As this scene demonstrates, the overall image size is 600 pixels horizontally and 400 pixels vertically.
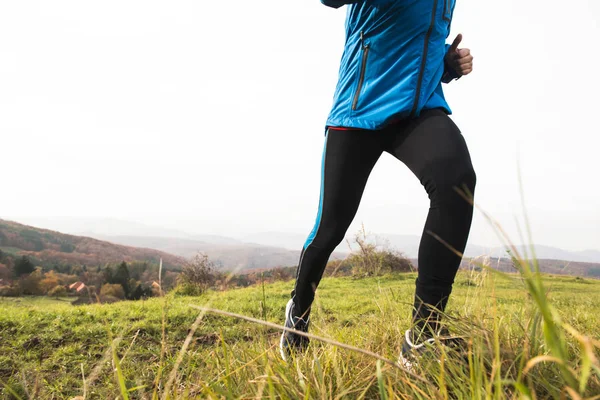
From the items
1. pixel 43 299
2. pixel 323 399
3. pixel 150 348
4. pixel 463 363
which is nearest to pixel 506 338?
pixel 463 363

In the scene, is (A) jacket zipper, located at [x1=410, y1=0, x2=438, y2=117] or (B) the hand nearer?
(A) jacket zipper, located at [x1=410, y1=0, x2=438, y2=117]

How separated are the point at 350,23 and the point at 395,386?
5.47 ft

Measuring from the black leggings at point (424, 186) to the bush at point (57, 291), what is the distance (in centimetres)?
974

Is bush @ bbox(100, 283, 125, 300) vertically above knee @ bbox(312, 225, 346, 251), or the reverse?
knee @ bbox(312, 225, 346, 251)

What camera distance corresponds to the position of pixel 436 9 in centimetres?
174

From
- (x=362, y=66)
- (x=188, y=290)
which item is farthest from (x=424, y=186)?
(x=188, y=290)

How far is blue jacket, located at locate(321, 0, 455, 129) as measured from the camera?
169cm

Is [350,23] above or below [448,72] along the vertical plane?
above

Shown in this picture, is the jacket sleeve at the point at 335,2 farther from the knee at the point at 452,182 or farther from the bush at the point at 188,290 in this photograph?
the bush at the point at 188,290

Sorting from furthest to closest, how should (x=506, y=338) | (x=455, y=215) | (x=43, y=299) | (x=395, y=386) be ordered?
(x=43, y=299) → (x=455, y=215) → (x=506, y=338) → (x=395, y=386)

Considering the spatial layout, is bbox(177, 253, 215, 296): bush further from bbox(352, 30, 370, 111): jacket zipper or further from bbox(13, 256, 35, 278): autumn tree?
bbox(352, 30, 370, 111): jacket zipper

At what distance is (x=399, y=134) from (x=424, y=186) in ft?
1.02

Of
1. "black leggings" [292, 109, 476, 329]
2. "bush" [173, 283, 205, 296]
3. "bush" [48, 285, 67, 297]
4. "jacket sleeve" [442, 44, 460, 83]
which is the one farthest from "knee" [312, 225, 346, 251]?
"bush" [48, 285, 67, 297]

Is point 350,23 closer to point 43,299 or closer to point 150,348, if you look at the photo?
point 150,348
